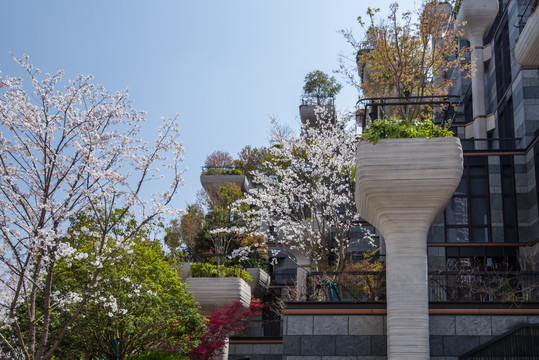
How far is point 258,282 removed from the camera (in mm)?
26125

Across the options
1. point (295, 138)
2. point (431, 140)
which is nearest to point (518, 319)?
point (431, 140)

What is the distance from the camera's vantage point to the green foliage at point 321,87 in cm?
4386

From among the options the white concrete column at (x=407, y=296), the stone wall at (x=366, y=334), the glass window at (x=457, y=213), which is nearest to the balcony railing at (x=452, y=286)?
the stone wall at (x=366, y=334)

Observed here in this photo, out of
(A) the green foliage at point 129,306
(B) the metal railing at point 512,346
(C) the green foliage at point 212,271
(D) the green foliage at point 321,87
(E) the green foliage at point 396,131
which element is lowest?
(B) the metal railing at point 512,346

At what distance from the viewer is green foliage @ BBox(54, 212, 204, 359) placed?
51.1 ft

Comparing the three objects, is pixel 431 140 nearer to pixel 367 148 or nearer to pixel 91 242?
pixel 367 148

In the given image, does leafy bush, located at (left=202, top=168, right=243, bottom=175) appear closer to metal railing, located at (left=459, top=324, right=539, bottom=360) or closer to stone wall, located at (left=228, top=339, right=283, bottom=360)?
stone wall, located at (left=228, top=339, right=283, bottom=360)

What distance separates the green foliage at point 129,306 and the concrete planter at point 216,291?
3.74 meters

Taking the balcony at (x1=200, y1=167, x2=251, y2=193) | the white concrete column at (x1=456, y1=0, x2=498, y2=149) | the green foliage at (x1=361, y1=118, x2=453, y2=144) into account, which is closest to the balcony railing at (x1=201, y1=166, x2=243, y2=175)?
the balcony at (x1=200, y1=167, x2=251, y2=193)

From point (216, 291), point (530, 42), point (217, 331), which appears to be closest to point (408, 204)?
point (530, 42)

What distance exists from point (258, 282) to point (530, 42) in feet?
50.3

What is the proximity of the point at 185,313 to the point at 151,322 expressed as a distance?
1.47m

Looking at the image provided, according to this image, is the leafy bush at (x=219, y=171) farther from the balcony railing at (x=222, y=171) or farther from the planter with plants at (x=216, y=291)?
the planter with plants at (x=216, y=291)

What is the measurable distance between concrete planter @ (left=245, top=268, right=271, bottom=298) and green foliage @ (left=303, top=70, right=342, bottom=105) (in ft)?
64.2
